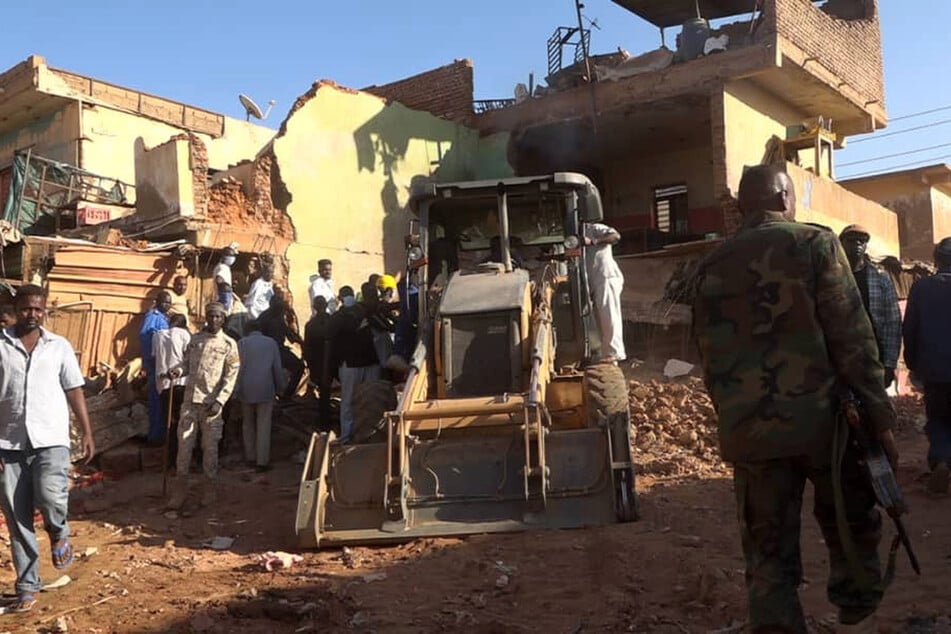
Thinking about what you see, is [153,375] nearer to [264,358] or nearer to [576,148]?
[264,358]

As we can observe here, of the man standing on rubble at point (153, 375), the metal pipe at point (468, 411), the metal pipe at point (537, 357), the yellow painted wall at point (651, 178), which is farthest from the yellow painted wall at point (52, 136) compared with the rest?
the metal pipe at point (468, 411)

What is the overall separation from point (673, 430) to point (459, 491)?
4231mm

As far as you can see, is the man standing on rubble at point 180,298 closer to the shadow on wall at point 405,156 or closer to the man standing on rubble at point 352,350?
the man standing on rubble at point 352,350

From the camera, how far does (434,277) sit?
8.34m

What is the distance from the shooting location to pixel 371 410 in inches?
299

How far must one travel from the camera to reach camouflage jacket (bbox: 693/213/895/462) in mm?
3189

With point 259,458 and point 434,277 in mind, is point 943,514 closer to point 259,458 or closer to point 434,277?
point 434,277

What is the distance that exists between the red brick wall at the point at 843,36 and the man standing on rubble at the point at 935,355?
29.6 ft

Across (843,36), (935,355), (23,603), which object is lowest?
(23,603)

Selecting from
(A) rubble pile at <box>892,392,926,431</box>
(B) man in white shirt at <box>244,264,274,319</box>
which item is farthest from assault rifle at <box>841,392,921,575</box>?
(B) man in white shirt at <box>244,264,274,319</box>

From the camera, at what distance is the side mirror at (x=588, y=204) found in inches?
306

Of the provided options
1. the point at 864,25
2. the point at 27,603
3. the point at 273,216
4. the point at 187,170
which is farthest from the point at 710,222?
the point at 27,603

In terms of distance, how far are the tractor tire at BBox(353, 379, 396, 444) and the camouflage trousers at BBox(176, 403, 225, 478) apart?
168cm

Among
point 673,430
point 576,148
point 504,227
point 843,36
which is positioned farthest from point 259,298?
point 843,36
